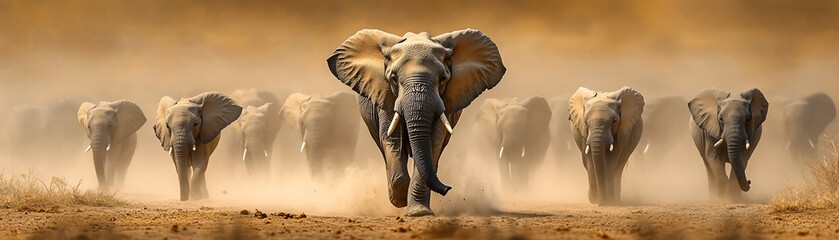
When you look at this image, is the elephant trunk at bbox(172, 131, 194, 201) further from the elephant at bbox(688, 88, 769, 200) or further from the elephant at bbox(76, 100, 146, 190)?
the elephant at bbox(688, 88, 769, 200)

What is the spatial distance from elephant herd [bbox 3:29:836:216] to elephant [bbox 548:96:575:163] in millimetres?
37

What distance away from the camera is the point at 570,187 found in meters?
31.8

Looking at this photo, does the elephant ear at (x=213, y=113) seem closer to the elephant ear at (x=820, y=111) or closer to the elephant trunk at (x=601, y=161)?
the elephant trunk at (x=601, y=161)

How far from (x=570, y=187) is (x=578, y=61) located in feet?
111

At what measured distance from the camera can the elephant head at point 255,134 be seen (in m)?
32.1

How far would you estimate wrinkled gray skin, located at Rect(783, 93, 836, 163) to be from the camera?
36.3 meters

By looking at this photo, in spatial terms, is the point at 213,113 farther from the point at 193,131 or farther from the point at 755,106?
the point at 755,106

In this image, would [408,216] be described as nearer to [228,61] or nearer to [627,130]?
[627,130]

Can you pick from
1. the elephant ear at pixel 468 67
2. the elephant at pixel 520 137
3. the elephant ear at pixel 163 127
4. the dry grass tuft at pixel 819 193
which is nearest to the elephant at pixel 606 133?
the dry grass tuft at pixel 819 193

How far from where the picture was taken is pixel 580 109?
22141 mm

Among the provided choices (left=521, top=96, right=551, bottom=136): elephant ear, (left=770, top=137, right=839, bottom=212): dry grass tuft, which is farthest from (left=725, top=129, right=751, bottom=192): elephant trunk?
(left=521, top=96, right=551, bottom=136): elephant ear

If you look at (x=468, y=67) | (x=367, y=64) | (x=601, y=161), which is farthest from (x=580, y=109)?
(x=367, y=64)

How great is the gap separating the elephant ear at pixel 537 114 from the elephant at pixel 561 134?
3680mm

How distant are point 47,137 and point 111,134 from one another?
13.4 meters
